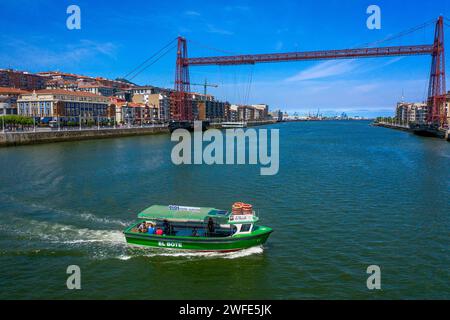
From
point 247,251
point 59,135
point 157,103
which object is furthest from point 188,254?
point 157,103

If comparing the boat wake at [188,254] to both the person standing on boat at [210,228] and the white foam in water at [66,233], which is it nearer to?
the person standing on boat at [210,228]

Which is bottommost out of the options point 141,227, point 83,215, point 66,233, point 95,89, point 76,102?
point 66,233

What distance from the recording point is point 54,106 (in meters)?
82.1

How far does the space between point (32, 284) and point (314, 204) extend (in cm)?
1404

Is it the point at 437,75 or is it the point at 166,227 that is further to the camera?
the point at 437,75

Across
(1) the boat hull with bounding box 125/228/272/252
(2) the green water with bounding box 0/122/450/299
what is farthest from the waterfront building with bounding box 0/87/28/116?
(1) the boat hull with bounding box 125/228/272/252

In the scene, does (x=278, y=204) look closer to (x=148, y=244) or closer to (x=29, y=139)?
(x=148, y=244)

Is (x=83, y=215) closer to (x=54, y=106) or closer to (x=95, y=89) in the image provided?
(x=54, y=106)

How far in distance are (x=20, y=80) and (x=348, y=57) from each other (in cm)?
9553

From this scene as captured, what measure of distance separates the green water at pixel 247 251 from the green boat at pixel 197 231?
38 centimetres

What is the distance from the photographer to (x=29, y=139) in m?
55.8

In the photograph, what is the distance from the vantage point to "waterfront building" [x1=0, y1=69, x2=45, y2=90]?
115938 millimetres

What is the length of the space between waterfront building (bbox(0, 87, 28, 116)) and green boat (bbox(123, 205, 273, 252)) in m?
78.4

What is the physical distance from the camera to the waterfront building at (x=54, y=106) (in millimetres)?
82125
